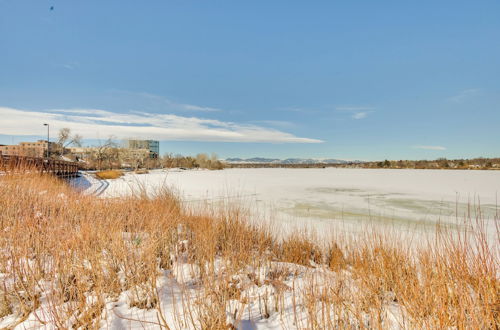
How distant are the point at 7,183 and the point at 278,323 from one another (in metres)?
8.23

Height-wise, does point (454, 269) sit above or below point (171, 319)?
above

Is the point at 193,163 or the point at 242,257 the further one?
the point at 193,163

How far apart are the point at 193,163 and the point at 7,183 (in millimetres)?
54050

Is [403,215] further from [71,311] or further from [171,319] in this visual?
[71,311]

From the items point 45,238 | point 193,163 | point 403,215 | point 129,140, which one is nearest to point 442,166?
point 403,215

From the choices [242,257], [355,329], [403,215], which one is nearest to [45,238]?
[242,257]

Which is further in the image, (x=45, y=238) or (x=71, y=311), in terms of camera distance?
(x=45, y=238)

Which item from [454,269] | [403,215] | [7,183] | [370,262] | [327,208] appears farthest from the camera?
[327,208]

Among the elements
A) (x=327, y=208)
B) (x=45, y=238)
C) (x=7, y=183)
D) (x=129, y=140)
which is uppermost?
(x=129, y=140)

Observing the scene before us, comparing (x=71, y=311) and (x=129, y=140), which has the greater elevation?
(x=129, y=140)

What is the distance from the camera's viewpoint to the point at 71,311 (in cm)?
204

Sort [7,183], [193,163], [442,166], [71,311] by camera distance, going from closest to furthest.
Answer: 1. [71,311]
2. [7,183]
3. [442,166]
4. [193,163]

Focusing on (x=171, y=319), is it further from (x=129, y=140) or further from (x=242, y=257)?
(x=129, y=140)

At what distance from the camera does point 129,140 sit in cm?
6506
